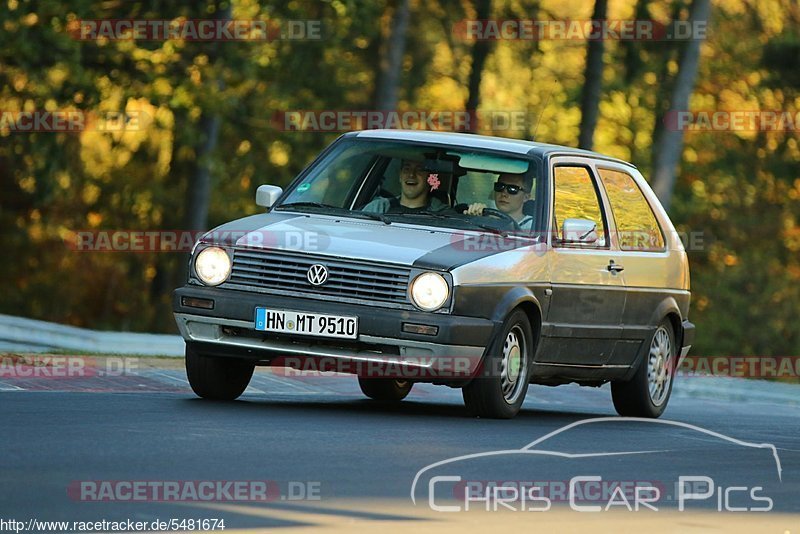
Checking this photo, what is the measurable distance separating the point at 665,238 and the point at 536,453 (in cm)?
436

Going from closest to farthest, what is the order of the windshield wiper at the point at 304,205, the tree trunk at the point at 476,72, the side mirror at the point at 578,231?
the side mirror at the point at 578,231 < the windshield wiper at the point at 304,205 < the tree trunk at the point at 476,72

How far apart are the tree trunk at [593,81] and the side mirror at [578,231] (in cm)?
2350

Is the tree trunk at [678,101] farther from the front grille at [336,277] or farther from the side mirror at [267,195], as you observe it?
the front grille at [336,277]

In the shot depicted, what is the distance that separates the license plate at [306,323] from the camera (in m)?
10.7

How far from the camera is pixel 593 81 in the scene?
36.3 meters

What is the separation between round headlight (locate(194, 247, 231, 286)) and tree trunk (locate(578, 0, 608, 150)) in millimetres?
24686

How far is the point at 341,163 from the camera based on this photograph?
12.5 metres

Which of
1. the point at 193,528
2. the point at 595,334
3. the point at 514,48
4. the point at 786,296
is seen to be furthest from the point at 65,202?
the point at 193,528

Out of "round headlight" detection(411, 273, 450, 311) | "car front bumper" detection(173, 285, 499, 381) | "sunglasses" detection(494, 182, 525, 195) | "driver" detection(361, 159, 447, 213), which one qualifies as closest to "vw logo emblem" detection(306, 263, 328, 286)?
"car front bumper" detection(173, 285, 499, 381)

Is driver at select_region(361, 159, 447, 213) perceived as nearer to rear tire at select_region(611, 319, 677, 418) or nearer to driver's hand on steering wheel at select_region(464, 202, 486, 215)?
driver's hand on steering wheel at select_region(464, 202, 486, 215)

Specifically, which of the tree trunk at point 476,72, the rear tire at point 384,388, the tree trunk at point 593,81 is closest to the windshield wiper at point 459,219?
the rear tire at point 384,388

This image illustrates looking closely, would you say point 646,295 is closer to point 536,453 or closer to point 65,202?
point 536,453

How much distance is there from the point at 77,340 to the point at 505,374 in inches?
346

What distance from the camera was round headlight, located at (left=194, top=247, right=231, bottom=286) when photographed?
11023 millimetres
